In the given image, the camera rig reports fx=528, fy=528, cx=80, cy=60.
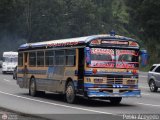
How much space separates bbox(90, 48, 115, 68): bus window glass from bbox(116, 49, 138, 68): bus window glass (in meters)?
0.27

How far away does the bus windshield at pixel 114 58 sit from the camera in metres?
21.0

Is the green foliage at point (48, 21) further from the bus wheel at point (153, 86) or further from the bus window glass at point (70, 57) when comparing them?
the bus window glass at point (70, 57)

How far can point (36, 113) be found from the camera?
17547mm

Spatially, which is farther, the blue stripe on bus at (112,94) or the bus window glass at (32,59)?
the bus window glass at (32,59)

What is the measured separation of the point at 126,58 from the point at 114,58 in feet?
1.88

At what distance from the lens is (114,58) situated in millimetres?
21281

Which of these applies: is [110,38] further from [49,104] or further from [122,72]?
[49,104]

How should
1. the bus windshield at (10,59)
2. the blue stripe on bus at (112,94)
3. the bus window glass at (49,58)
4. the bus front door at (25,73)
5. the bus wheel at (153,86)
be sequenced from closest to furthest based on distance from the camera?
the blue stripe on bus at (112,94)
the bus window glass at (49,58)
the bus front door at (25,73)
the bus wheel at (153,86)
the bus windshield at (10,59)

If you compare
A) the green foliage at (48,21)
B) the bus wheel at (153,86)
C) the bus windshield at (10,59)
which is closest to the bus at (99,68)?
the bus wheel at (153,86)

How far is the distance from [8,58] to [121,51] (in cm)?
3697

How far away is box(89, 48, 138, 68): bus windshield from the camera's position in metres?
21.0

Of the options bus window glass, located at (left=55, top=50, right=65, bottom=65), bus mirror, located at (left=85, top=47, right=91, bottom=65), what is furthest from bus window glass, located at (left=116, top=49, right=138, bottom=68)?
bus window glass, located at (left=55, top=50, right=65, bottom=65)

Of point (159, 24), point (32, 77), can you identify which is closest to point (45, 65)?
point (32, 77)

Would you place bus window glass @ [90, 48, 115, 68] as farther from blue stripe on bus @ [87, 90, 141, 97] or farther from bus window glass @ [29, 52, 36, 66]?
bus window glass @ [29, 52, 36, 66]
